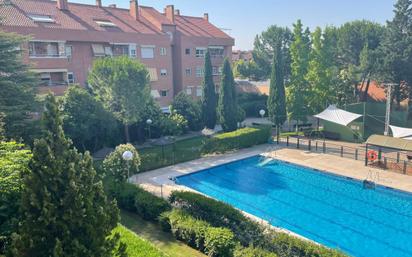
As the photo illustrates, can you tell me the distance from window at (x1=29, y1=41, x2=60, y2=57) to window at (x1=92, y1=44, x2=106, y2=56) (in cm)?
326

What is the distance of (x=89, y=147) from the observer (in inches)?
1031

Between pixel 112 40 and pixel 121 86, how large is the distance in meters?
11.8

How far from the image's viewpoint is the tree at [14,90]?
789 inches

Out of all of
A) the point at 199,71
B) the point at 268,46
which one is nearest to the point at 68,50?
the point at 199,71

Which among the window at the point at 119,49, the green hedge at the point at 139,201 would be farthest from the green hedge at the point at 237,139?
the window at the point at 119,49

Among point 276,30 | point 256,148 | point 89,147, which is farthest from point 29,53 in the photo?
point 276,30

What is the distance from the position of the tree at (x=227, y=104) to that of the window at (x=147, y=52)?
11.7 meters

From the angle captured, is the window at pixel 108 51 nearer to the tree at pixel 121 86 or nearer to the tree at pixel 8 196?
the tree at pixel 121 86

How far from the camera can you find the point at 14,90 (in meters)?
20.6

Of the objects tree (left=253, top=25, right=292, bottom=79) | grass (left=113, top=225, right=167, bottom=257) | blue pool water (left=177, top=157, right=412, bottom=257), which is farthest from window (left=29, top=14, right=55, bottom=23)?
tree (left=253, top=25, right=292, bottom=79)

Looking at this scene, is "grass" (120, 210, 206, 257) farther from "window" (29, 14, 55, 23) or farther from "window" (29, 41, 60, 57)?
"window" (29, 14, 55, 23)

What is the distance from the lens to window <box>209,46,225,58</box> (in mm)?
48000

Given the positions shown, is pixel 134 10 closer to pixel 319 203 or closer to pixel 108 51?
pixel 108 51

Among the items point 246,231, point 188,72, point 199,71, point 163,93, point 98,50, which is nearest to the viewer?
point 246,231
